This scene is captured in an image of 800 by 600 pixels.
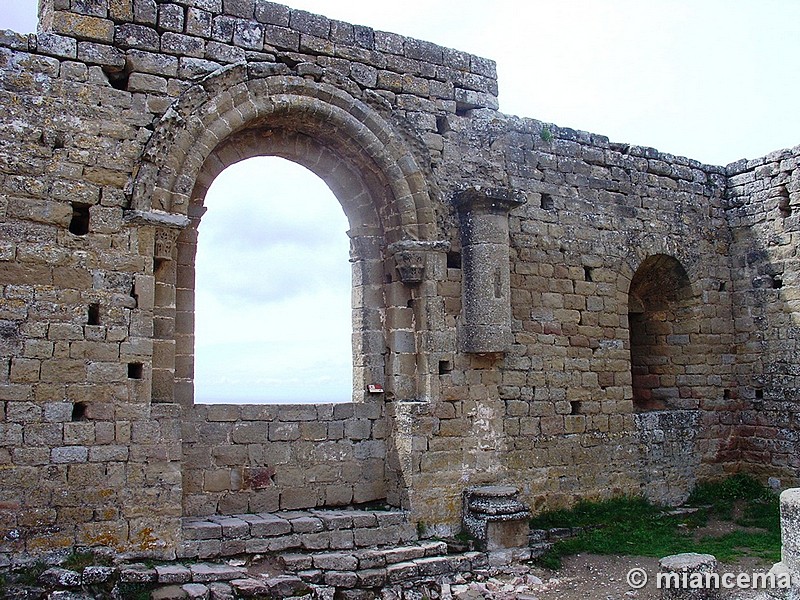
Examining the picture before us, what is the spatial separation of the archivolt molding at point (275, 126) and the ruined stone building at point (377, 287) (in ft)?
0.08

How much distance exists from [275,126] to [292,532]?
434 cm

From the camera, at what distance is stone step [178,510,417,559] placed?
736 centimetres

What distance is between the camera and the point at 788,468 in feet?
36.6

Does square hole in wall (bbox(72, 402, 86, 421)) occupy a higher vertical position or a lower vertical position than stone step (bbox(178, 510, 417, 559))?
higher

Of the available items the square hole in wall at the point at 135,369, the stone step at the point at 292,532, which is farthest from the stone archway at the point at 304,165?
the stone step at the point at 292,532

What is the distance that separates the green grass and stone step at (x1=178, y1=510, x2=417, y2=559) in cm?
178

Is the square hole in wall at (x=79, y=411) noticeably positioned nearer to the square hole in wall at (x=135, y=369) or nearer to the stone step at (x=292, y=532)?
the square hole in wall at (x=135, y=369)

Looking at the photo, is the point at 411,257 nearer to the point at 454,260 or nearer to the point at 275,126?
the point at 454,260

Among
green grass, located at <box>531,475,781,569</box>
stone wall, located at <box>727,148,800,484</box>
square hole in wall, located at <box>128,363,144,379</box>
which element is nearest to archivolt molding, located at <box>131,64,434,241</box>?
square hole in wall, located at <box>128,363,144,379</box>

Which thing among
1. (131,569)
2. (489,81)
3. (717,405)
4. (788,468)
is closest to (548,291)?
(489,81)

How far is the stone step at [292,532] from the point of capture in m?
7.36

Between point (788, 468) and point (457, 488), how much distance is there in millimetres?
5456

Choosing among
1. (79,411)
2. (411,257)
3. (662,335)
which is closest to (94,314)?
(79,411)

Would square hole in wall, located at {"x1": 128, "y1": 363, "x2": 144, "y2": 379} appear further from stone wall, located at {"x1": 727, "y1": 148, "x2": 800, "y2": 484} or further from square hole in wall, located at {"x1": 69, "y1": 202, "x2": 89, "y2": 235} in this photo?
stone wall, located at {"x1": 727, "y1": 148, "x2": 800, "y2": 484}
